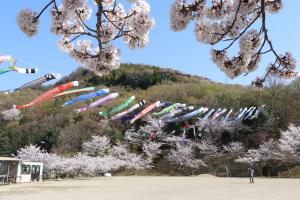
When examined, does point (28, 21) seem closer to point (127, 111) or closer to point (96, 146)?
point (96, 146)

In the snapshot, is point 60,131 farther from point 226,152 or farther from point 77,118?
point 226,152

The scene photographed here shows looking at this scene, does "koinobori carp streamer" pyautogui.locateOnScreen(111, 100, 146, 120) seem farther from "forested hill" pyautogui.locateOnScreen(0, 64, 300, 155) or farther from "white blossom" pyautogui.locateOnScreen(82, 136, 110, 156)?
"white blossom" pyautogui.locateOnScreen(82, 136, 110, 156)

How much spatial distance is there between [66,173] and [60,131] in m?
13.7

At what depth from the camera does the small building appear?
28844 millimetres

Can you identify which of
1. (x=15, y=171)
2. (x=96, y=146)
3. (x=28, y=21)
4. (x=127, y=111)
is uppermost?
(x=127, y=111)

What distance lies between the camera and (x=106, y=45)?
14.1 feet

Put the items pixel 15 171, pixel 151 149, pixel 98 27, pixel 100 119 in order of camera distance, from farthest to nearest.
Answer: pixel 100 119
pixel 151 149
pixel 15 171
pixel 98 27

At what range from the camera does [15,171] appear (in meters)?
30.2

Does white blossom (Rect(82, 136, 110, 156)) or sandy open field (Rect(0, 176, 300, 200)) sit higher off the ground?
white blossom (Rect(82, 136, 110, 156))

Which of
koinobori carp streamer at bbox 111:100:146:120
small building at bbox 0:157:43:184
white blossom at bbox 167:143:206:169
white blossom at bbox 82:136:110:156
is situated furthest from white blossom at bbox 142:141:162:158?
small building at bbox 0:157:43:184

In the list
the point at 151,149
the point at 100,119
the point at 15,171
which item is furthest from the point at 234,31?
the point at 100,119

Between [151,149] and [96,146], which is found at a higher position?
[96,146]

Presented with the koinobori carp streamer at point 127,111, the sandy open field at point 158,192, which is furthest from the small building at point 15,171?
the koinobori carp streamer at point 127,111

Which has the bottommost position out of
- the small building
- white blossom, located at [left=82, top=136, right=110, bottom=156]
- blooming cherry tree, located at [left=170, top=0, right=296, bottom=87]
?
the small building
